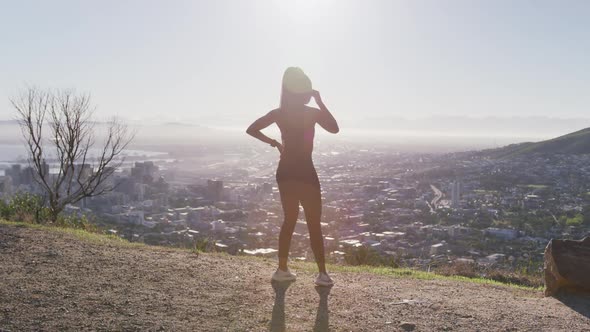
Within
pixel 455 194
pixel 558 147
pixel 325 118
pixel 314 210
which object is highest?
pixel 558 147

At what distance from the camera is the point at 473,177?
4516 centimetres

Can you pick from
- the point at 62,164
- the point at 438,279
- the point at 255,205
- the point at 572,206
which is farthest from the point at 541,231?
the point at 62,164

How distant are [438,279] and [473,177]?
41.4m

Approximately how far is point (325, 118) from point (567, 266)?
320 cm

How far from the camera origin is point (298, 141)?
5137 millimetres

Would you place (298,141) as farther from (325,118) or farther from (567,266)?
(567,266)

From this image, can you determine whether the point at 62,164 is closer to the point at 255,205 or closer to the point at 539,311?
the point at 539,311

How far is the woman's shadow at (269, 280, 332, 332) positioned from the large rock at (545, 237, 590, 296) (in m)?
2.58

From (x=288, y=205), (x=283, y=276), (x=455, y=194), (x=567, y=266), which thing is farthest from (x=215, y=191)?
(x=567, y=266)

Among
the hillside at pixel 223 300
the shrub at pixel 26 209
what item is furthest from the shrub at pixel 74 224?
the hillside at pixel 223 300

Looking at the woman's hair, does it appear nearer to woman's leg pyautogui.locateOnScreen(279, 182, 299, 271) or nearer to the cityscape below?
woman's leg pyautogui.locateOnScreen(279, 182, 299, 271)

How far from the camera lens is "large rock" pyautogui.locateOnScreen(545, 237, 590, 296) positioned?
535 centimetres

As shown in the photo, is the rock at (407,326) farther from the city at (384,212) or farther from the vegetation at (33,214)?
the vegetation at (33,214)

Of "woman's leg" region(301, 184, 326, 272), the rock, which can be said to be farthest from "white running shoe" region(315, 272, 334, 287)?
the rock
